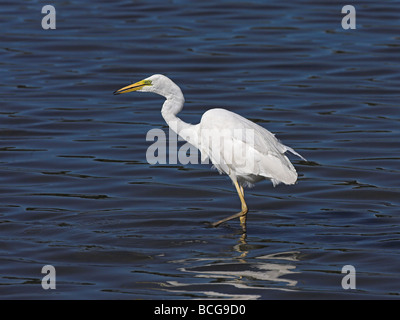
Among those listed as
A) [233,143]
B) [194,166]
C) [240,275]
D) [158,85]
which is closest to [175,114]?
[158,85]

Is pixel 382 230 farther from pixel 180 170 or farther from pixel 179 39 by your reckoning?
pixel 179 39

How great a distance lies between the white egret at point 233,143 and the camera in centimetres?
902

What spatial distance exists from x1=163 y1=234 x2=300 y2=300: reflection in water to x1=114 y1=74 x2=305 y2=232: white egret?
952 millimetres

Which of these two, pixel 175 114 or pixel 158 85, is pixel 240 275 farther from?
pixel 158 85

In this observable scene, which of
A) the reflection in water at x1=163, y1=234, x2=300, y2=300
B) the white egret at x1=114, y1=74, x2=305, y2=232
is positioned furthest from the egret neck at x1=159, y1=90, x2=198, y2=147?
the reflection in water at x1=163, y1=234, x2=300, y2=300

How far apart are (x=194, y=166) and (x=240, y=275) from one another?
4043 mm

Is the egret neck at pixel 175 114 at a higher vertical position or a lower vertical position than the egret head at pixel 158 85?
lower

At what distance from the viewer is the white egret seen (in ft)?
29.6

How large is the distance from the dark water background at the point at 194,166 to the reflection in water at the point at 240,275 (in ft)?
0.07

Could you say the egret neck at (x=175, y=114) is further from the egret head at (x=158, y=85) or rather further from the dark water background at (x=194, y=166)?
the dark water background at (x=194, y=166)

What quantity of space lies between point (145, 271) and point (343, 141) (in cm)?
537

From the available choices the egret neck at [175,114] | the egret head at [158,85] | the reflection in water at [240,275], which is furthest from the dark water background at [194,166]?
the egret head at [158,85]
